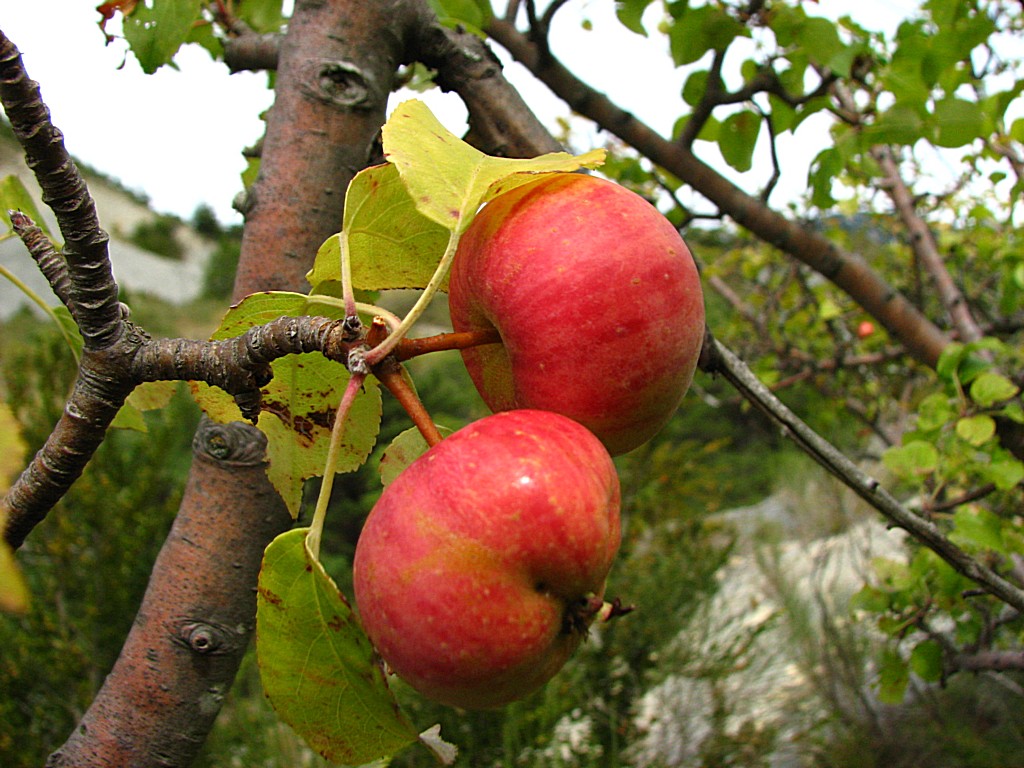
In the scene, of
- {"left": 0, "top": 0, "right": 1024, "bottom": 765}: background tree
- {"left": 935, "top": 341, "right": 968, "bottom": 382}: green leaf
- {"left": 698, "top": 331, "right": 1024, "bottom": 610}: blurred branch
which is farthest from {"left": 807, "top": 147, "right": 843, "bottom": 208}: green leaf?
{"left": 698, "top": 331, "right": 1024, "bottom": 610}: blurred branch

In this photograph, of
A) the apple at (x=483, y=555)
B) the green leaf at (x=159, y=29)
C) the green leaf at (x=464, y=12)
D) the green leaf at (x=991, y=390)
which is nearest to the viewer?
the apple at (x=483, y=555)

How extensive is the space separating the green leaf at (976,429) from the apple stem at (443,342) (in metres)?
0.78

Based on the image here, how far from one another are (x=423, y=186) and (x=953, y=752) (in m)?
2.52

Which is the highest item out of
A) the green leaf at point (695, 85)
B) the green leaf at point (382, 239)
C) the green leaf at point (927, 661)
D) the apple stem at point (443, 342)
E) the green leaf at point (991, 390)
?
the green leaf at point (695, 85)

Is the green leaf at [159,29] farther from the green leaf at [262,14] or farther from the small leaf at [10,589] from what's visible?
the small leaf at [10,589]

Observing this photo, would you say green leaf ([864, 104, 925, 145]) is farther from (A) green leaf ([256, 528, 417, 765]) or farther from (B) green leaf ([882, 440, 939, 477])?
(A) green leaf ([256, 528, 417, 765])

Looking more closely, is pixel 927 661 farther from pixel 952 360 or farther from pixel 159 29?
pixel 159 29

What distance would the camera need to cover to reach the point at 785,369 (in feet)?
6.64

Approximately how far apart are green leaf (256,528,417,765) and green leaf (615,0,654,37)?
32.2 inches

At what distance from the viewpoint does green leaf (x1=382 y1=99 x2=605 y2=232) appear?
1.10 feet

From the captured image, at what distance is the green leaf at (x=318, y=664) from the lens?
0.33m

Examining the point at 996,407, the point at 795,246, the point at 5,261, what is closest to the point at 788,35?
the point at 795,246

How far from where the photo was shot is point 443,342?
355 mm

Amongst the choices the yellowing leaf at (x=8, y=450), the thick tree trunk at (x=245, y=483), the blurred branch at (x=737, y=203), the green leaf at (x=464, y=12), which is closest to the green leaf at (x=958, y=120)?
the blurred branch at (x=737, y=203)
